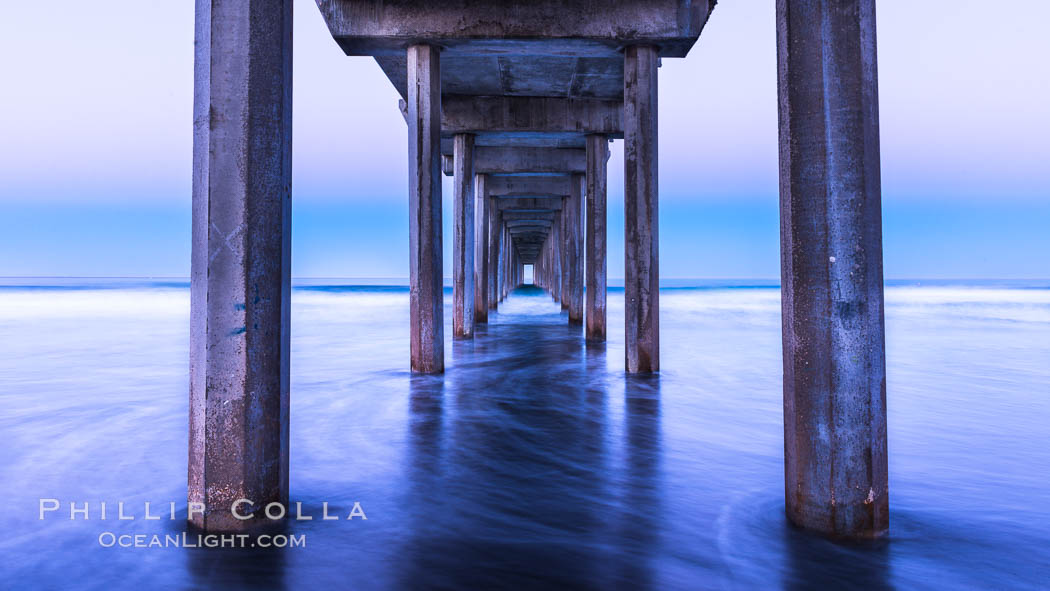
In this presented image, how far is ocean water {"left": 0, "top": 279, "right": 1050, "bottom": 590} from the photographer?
120 inches

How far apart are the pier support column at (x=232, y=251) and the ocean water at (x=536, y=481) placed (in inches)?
19.5

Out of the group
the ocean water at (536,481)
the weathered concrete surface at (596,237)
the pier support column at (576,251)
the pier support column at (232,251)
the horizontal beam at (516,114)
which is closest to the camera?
the ocean water at (536,481)

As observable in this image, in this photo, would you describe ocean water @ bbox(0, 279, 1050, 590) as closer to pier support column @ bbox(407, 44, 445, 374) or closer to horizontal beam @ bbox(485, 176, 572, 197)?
pier support column @ bbox(407, 44, 445, 374)

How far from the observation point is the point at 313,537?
339 centimetres

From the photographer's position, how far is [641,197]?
359 inches

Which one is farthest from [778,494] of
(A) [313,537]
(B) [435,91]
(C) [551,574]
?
(B) [435,91]

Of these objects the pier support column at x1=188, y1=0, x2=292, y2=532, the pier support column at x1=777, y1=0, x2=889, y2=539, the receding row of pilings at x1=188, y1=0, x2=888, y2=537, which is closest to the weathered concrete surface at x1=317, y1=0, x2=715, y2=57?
the receding row of pilings at x1=188, y1=0, x2=888, y2=537

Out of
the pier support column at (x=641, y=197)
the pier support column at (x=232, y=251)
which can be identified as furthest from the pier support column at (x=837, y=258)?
the pier support column at (x=641, y=197)

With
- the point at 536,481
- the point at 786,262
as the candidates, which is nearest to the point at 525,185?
the point at 536,481

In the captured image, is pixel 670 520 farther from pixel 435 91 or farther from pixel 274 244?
pixel 435 91

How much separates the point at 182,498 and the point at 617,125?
43.0ft

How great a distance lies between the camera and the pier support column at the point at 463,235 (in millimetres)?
14570

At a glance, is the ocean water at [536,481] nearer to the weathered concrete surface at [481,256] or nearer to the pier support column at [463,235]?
the pier support column at [463,235]

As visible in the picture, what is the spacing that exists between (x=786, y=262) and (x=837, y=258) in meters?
0.29
